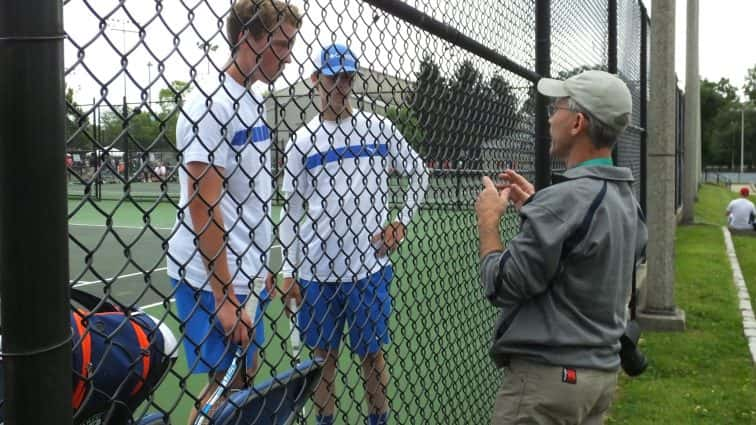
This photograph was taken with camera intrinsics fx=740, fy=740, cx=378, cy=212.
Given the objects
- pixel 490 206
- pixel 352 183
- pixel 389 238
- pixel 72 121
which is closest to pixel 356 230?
pixel 389 238

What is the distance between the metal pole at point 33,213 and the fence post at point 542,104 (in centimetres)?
284

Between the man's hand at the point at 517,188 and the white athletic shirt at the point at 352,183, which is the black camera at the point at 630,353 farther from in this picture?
the white athletic shirt at the point at 352,183

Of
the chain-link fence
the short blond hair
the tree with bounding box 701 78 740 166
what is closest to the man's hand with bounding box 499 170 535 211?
the chain-link fence

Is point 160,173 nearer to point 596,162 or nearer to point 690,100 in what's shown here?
point 596,162

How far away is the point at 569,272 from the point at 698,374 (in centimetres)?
398

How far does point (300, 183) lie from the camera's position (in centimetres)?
331

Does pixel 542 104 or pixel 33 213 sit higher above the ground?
pixel 542 104

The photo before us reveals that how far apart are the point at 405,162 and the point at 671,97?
465cm

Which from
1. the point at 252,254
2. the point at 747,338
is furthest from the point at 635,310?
the point at 252,254

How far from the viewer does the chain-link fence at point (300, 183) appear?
1481 millimetres

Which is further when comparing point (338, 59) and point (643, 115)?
point (643, 115)

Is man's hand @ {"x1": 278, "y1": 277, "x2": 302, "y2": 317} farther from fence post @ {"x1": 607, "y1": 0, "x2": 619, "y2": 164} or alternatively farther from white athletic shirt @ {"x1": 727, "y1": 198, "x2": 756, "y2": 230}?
white athletic shirt @ {"x1": 727, "y1": 198, "x2": 756, "y2": 230}

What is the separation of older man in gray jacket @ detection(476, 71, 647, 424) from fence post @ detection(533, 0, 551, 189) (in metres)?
0.99

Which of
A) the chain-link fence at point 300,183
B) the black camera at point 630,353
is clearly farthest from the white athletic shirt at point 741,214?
the black camera at point 630,353
